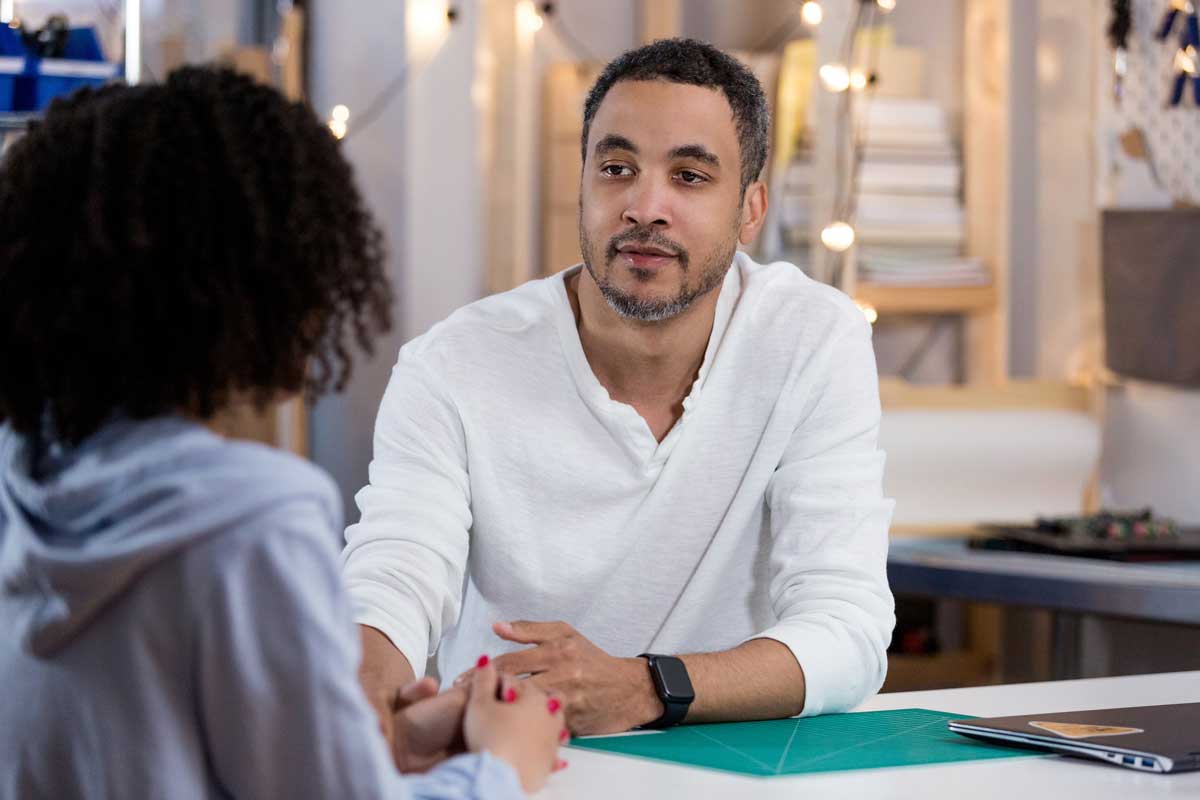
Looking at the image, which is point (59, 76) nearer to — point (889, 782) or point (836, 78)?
point (836, 78)

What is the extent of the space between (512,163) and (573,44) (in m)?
0.55

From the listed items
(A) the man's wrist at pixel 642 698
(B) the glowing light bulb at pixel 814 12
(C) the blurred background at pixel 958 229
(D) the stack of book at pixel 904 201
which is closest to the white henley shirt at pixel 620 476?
(A) the man's wrist at pixel 642 698

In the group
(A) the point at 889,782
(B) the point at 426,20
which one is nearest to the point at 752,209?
(A) the point at 889,782

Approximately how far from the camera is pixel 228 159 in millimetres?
786

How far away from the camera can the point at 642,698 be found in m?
1.22

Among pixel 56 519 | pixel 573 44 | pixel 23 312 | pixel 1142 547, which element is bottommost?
pixel 1142 547

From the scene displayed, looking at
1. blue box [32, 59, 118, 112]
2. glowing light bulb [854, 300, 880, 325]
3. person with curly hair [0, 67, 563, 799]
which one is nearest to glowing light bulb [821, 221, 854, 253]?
glowing light bulb [854, 300, 880, 325]

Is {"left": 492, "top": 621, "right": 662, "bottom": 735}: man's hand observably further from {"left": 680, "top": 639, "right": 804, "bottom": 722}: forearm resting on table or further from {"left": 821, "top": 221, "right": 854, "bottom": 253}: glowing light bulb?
{"left": 821, "top": 221, "right": 854, "bottom": 253}: glowing light bulb

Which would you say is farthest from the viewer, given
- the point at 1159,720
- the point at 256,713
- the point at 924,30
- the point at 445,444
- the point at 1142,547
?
the point at 924,30

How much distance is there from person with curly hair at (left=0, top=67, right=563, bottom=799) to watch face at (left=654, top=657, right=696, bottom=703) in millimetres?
452

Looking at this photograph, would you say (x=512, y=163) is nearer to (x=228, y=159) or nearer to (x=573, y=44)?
(x=573, y=44)

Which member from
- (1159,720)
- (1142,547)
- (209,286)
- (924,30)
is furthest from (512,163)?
(209,286)

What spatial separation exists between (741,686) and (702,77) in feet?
2.51

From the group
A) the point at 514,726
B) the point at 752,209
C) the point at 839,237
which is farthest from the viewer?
the point at 839,237
